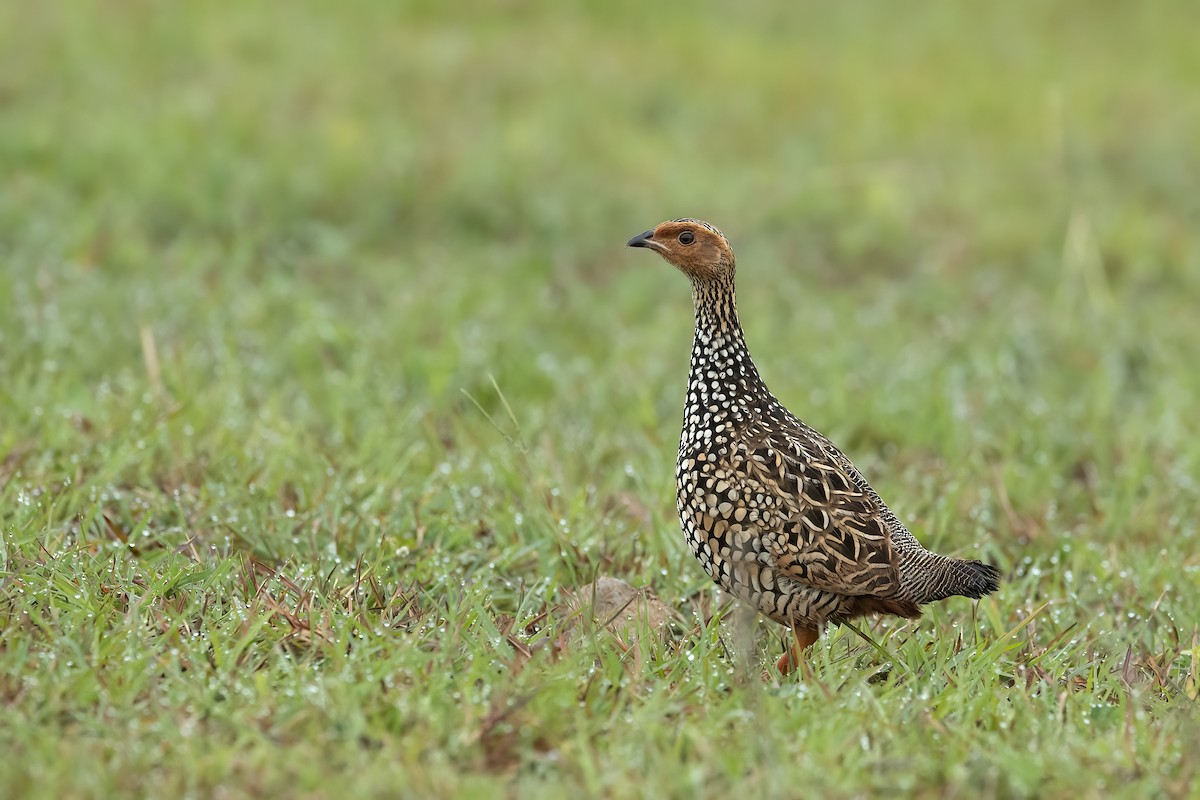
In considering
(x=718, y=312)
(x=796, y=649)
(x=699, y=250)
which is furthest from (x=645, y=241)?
(x=796, y=649)

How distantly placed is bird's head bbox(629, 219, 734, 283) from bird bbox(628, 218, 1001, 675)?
26cm

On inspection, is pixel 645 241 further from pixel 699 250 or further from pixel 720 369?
pixel 720 369

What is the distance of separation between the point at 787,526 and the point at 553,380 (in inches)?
110

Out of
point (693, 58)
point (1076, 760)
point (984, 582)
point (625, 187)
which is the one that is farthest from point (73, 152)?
point (1076, 760)

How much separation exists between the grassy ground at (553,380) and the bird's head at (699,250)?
0.99 m

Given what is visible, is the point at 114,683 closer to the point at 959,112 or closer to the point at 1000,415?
the point at 1000,415

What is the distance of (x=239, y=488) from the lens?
Answer: 4.95 metres

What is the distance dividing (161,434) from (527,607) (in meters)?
1.73

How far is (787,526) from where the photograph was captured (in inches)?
160

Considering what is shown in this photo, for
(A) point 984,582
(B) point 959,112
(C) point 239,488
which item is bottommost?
(C) point 239,488

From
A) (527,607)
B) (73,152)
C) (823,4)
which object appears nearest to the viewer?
(527,607)

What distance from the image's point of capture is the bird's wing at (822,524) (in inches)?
157

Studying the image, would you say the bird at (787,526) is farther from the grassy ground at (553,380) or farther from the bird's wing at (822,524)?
the grassy ground at (553,380)

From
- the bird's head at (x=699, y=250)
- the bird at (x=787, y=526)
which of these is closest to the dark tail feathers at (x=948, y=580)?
the bird at (x=787, y=526)
